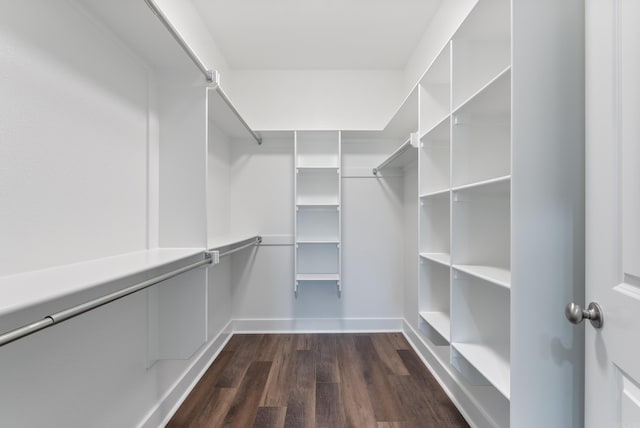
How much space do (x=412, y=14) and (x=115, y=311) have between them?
99.6 inches

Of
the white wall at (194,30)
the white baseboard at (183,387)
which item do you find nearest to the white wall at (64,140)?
the white wall at (194,30)

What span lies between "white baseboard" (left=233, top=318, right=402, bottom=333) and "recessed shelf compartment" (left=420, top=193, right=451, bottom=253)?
50.6 inches

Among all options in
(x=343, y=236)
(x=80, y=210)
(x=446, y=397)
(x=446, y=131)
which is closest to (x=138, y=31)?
(x=80, y=210)

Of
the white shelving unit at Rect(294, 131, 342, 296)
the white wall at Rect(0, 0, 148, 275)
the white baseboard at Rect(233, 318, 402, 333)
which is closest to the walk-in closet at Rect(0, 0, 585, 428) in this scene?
the white wall at Rect(0, 0, 148, 275)

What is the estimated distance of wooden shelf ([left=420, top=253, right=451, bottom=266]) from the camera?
55.6 inches

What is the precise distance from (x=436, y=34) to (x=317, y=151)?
1.30 metres

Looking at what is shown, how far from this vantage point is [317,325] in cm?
271

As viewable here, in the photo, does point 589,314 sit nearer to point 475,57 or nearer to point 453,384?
point 475,57

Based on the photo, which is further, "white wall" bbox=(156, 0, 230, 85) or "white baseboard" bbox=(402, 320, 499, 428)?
"white wall" bbox=(156, 0, 230, 85)

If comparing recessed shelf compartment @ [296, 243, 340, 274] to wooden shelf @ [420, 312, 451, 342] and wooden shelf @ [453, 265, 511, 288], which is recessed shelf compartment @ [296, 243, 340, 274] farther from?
wooden shelf @ [453, 265, 511, 288]

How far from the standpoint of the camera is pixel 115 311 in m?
1.16

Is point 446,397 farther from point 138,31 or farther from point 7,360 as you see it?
point 138,31

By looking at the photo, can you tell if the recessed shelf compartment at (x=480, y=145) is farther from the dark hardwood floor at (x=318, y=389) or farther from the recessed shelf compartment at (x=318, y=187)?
the recessed shelf compartment at (x=318, y=187)

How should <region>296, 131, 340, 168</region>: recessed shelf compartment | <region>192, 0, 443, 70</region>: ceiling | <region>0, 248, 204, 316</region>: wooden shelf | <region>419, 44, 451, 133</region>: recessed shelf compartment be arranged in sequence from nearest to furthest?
<region>0, 248, 204, 316</region>: wooden shelf → <region>419, 44, 451, 133</region>: recessed shelf compartment → <region>192, 0, 443, 70</region>: ceiling → <region>296, 131, 340, 168</region>: recessed shelf compartment
